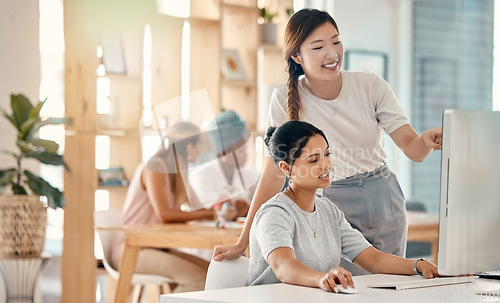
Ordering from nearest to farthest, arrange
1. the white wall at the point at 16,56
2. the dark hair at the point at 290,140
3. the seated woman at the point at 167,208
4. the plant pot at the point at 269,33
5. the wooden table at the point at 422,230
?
the dark hair at the point at 290,140, the seated woman at the point at 167,208, the wooden table at the point at 422,230, the white wall at the point at 16,56, the plant pot at the point at 269,33

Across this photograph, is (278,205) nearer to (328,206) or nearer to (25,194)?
(328,206)

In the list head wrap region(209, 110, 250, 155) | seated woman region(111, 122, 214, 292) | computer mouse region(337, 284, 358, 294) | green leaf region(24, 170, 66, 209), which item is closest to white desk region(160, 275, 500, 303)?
computer mouse region(337, 284, 358, 294)

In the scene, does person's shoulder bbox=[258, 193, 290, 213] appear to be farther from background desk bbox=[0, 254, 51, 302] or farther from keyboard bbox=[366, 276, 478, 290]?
background desk bbox=[0, 254, 51, 302]

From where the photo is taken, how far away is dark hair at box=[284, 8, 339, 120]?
2.18 m

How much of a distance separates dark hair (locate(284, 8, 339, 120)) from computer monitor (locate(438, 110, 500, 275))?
0.80m

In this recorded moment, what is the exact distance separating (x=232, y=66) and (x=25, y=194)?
2.10m

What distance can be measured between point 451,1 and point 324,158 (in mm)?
5125

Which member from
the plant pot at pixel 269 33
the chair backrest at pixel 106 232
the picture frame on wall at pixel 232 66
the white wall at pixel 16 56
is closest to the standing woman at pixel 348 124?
A: the chair backrest at pixel 106 232

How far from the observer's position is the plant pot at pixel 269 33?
578cm

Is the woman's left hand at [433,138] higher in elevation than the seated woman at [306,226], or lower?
higher

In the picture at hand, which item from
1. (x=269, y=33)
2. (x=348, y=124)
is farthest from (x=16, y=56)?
(x=348, y=124)

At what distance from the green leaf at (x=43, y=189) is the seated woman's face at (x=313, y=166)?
2431mm

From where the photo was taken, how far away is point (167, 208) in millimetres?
3641

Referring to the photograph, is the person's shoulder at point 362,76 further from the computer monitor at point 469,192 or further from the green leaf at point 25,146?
the green leaf at point 25,146
